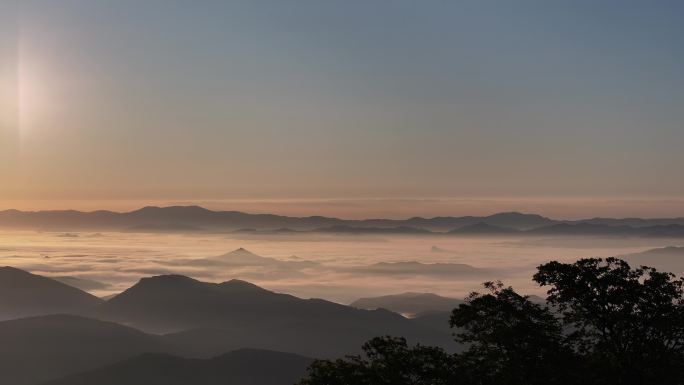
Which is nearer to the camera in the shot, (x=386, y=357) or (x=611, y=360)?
(x=611, y=360)

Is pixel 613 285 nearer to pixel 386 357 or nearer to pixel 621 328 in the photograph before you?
pixel 621 328

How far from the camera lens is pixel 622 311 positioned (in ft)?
168

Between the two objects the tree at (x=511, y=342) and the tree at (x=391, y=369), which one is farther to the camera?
the tree at (x=391, y=369)

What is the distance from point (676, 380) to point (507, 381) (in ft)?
39.2

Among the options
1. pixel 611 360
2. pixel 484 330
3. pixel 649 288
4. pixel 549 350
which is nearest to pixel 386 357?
pixel 484 330

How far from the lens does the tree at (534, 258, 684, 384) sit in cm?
5066

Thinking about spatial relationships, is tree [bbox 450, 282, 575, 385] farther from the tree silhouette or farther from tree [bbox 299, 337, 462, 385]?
tree [bbox 299, 337, 462, 385]

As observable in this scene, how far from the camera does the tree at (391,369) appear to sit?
50.1 m

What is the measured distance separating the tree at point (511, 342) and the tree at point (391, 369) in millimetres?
1795

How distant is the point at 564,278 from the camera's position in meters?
53.1

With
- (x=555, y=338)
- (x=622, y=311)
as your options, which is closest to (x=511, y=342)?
(x=555, y=338)

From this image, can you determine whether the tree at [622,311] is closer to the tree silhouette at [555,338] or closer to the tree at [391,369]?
the tree silhouette at [555,338]

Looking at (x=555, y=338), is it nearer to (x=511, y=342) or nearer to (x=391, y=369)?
(x=511, y=342)

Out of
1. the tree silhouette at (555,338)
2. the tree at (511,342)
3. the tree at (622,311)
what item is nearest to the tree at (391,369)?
the tree silhouette at (555,338)
